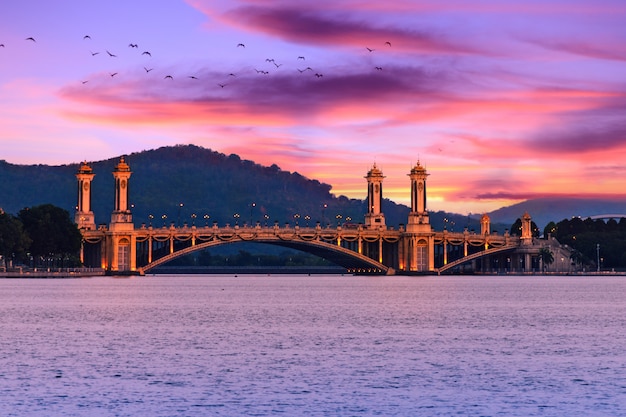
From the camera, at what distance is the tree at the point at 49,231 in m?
184

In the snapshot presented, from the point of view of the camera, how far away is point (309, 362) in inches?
2264

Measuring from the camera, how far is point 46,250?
185 meters

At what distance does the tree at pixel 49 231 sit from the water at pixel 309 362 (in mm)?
82766

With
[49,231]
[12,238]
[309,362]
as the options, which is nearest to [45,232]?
[49,231]

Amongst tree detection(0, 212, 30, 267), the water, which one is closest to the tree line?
tree detection(0, 212, 30, 267)

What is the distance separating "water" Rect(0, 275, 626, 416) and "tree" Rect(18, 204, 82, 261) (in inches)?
3258

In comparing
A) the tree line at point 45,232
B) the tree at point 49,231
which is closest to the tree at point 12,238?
the tree line at point 45,232

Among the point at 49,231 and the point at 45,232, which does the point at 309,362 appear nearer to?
the point at 45,232

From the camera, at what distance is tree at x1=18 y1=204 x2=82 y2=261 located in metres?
184

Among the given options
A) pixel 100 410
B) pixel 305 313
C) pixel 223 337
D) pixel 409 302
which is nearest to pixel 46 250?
pixel 409 302

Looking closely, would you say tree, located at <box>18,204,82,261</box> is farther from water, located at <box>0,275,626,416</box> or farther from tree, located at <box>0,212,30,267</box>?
water, located at <box>0,275,626,416</box>

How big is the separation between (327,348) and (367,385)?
49.4ft

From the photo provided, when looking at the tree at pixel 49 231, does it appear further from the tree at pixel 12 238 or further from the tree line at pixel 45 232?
the tree at pixel 12 238

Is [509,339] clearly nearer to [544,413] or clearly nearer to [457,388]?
[457,388]
